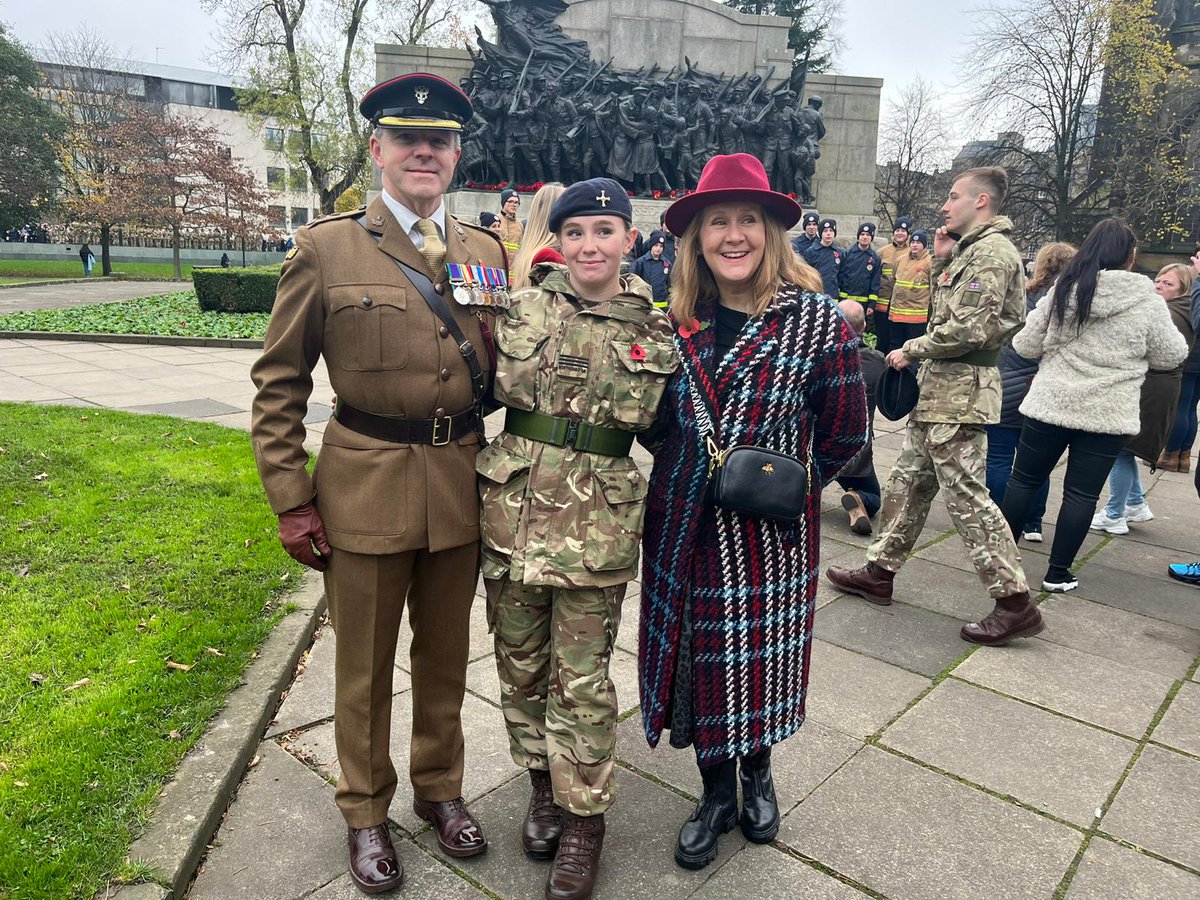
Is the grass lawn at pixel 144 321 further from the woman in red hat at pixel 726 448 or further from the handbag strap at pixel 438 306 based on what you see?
the woman in red hat at pixel 726 448

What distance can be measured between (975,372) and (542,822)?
9.38 feet

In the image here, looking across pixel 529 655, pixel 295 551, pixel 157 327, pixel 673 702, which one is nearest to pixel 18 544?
pixel 295 551

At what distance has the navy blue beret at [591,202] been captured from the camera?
7.27 ft

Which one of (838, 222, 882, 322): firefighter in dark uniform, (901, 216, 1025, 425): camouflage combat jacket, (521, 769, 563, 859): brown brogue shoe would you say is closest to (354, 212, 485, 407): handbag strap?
(521, 769, 563, 859): brown brogue shoe

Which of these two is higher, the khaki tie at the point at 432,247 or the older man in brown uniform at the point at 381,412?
the khaki tie at the point at 432,247

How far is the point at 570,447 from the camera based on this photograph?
2.29 m

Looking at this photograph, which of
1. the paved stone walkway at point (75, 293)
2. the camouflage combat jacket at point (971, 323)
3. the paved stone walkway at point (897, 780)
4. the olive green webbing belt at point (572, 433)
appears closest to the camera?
the olive green webbing belt at point (572, 433)

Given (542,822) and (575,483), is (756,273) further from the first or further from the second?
(542,822)

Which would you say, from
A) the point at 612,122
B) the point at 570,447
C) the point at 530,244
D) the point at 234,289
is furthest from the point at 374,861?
the point at 612,122

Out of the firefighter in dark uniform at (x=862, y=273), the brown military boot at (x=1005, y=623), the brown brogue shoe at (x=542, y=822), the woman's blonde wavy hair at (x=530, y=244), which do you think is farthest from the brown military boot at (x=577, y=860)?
the firefighter in dark uniform at (x=862, y=273)

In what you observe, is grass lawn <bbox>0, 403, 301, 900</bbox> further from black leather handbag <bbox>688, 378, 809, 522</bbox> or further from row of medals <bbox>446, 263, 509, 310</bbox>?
black leather handbag <bbox>688, 378, 809, 522</bbox>

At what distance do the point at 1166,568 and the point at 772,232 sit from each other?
437 cm

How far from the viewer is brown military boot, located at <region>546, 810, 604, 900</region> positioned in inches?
89.4

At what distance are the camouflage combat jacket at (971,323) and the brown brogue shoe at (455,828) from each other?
2.81m
